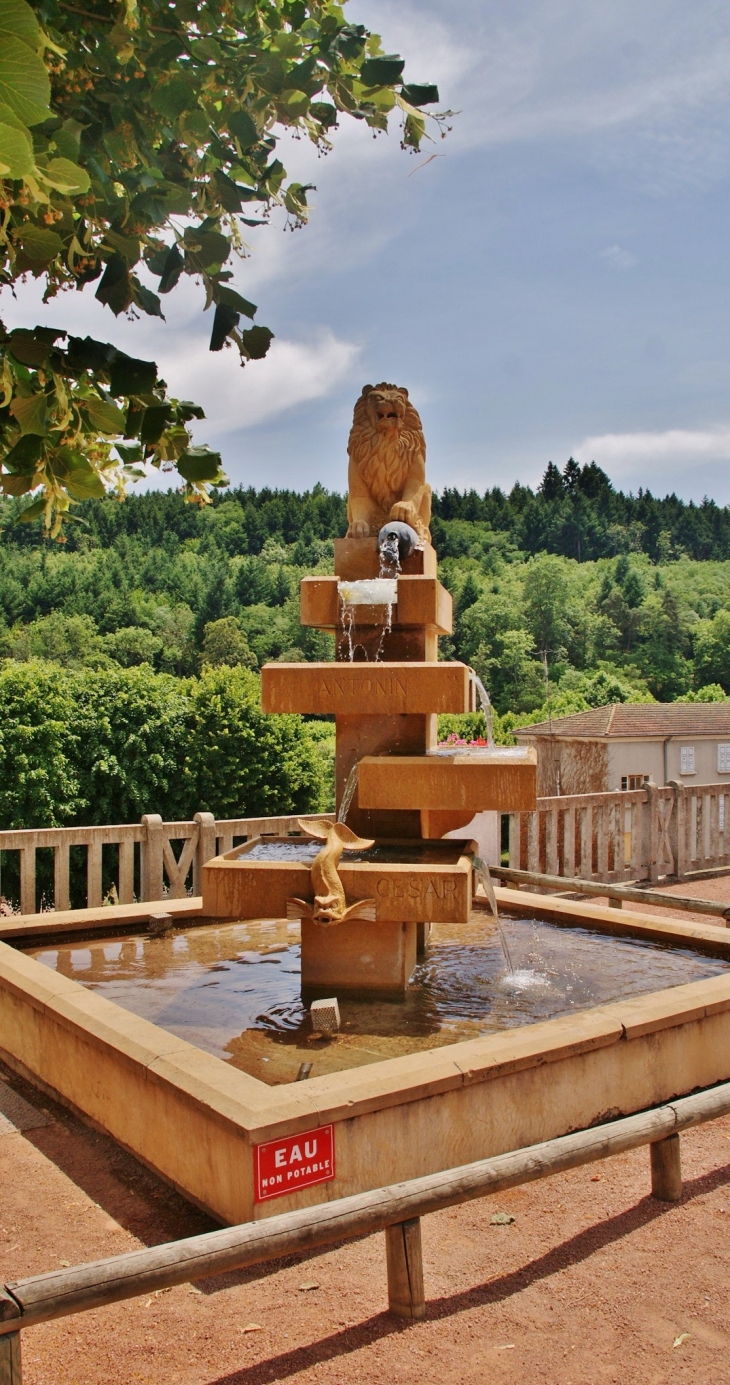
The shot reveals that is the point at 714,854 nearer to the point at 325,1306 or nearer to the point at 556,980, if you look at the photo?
the point at 556,980

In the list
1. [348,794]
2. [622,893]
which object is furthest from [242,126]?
[622,893]

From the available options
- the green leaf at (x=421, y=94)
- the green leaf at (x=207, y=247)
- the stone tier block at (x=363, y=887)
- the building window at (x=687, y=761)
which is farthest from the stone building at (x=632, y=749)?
the green leaf at (x=207, y=247)

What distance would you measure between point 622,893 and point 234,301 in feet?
20.3

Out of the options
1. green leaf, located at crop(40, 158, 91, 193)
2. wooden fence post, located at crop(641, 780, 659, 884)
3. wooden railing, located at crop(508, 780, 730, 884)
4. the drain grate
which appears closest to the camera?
green leaf, located at crop(40, 158, 91, 193)

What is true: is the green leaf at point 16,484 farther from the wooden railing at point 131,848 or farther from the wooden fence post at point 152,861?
the wooden fence post at point 152,861

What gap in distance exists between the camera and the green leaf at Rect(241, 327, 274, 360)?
3.12m

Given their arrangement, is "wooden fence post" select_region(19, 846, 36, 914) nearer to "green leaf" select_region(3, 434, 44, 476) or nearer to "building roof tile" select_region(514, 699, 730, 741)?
"green leaf" select_region(3, 434, 44, 476)

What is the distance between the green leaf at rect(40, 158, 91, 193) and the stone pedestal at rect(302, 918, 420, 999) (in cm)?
420

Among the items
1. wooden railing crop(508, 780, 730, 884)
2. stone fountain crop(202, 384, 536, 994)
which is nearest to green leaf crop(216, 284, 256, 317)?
stone fountain crop(202, 384, 536, 994)

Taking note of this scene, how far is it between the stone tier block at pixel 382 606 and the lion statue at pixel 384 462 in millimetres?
688

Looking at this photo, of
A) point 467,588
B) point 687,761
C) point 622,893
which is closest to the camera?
point 622,893

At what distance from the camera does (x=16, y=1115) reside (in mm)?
4945

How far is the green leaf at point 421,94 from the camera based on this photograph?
3.33 meters

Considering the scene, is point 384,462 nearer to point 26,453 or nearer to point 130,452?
point 130,452
